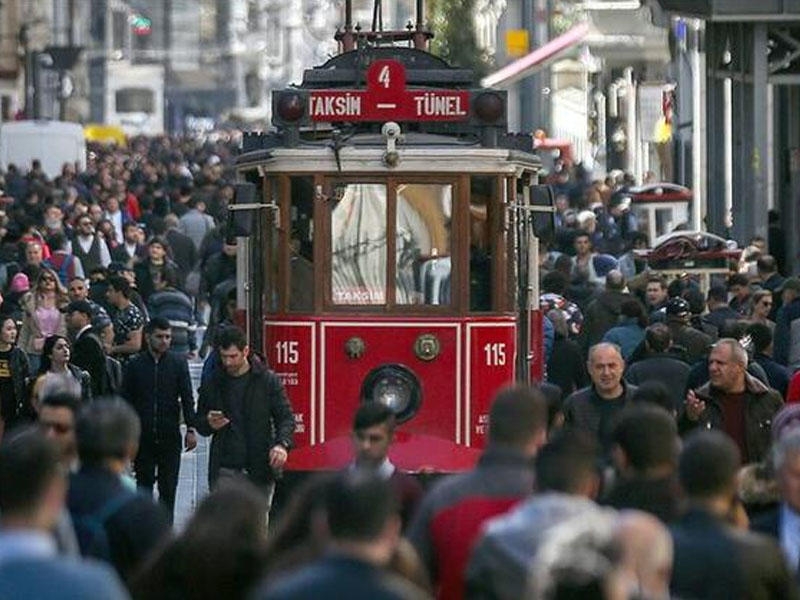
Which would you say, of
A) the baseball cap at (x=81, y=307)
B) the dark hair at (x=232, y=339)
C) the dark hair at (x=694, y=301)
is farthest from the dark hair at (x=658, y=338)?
the baseball cap at (x=81, y=307)

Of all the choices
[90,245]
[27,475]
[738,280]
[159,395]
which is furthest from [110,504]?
[90,245]

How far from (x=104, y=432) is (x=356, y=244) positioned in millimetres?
7740

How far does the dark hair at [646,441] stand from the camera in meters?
9.66

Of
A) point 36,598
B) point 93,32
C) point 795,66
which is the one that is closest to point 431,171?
point 36,598

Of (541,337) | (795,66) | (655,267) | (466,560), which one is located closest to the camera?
(466,560)

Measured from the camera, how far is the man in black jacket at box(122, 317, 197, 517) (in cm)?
1795

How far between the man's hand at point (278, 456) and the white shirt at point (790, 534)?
565cm

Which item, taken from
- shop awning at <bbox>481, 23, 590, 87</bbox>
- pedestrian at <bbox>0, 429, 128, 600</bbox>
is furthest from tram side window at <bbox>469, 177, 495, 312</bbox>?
shop awning at <bbox>481, 23, 590, 87</bbox>

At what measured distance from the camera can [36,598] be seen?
788 centimetres

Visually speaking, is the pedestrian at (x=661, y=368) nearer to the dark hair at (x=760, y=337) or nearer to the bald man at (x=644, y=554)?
the dark hair at (x=760, y=337)

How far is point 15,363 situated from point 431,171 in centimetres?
259

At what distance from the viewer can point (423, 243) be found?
1780 cm

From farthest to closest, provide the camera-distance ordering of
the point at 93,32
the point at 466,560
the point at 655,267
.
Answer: the point at 93,32, the point at 655,267, the point at 466,560

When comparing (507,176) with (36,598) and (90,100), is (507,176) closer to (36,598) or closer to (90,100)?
(36,598)
